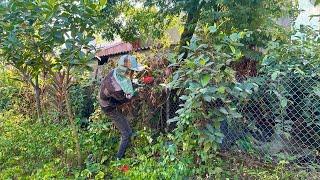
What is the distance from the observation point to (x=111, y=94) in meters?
4.61

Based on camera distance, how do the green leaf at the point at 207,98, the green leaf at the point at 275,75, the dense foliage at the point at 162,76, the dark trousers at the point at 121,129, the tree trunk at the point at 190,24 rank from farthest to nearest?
the tree trunk at the point at 190,24
the dark trousers at the point at 121,129
the green leaf at the point at 275,75
the dense foliage at the point at 162,76
the green leaf at the point at 207,98

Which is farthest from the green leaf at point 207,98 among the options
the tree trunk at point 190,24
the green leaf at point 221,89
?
the tree trunk at point 190,24

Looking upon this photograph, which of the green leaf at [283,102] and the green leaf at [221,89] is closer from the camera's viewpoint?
the green leaf at [221,89]

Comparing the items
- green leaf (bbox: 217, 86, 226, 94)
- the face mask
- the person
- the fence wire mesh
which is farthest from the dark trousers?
green leaf (bbox: 217, 86, 226, 94)

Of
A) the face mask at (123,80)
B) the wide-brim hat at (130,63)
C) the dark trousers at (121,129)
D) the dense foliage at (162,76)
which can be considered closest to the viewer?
the dense foliage at (162,76)

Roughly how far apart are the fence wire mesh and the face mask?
1316mm

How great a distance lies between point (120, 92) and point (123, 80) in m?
0.17

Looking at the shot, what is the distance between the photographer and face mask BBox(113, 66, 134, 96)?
4.43m

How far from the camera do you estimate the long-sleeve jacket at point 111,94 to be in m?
4.52

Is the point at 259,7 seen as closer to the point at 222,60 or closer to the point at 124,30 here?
the point at 222,60

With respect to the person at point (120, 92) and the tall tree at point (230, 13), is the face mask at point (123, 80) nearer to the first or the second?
the person at point (120, 92)

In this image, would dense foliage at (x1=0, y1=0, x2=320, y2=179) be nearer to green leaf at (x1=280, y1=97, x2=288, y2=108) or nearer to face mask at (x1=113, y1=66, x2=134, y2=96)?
green leaf at (x1=280, y1=97, x2=288, y2=108)

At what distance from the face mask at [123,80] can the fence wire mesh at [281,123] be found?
51.8 inches

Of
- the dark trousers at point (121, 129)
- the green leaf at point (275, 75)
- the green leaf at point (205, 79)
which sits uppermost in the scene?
the green leaf at point (205, 79)
